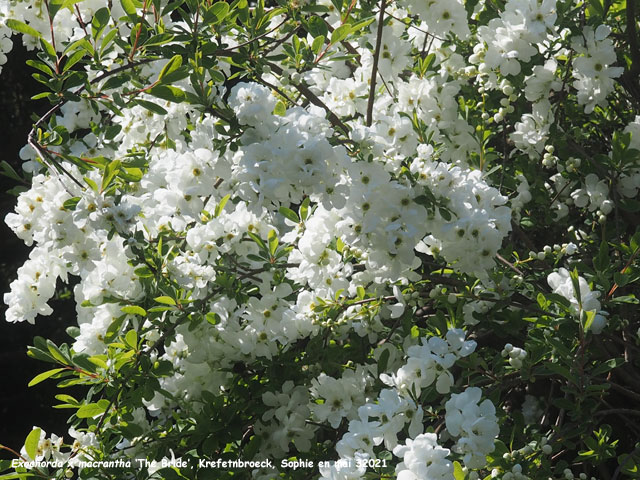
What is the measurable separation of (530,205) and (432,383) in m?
0.93

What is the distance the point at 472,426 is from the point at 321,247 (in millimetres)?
577

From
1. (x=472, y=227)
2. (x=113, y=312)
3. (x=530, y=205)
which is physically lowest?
(x=113, y=312)

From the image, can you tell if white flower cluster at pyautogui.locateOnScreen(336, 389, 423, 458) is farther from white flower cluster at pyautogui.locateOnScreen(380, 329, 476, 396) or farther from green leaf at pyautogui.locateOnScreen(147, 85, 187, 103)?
green leaf at pyautogui.locateOnScreen(147, 85, 187, 103)

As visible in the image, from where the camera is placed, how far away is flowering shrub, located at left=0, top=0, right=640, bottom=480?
5.41ft

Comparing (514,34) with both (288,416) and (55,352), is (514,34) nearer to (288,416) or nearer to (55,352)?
(288,416)

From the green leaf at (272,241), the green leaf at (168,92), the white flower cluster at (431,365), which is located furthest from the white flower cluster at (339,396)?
the green leaf at (168,92)

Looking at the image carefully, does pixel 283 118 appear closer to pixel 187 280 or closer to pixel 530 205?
pixel 187 280

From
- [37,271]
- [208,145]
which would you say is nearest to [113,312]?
[37,271]

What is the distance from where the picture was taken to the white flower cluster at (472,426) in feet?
5.13

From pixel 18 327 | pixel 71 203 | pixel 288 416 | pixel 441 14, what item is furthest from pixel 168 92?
pixel 18 327

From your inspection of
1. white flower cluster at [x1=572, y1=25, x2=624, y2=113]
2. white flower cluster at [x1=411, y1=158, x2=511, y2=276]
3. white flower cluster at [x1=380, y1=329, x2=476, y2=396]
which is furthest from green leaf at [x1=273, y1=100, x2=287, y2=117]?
white flower cluster at [x1=572, y1=25, x2=624, y2=113]

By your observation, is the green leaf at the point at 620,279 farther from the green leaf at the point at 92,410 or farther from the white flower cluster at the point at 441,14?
the green leaf at the point at 92,410

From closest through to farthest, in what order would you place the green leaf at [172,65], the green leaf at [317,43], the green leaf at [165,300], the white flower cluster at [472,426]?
the white flower cluster at [472,426] < the green leaf at [172,65] < the green leaf at [165,300] < the green leaf at [317,43]

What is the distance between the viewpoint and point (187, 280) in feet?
6.17
